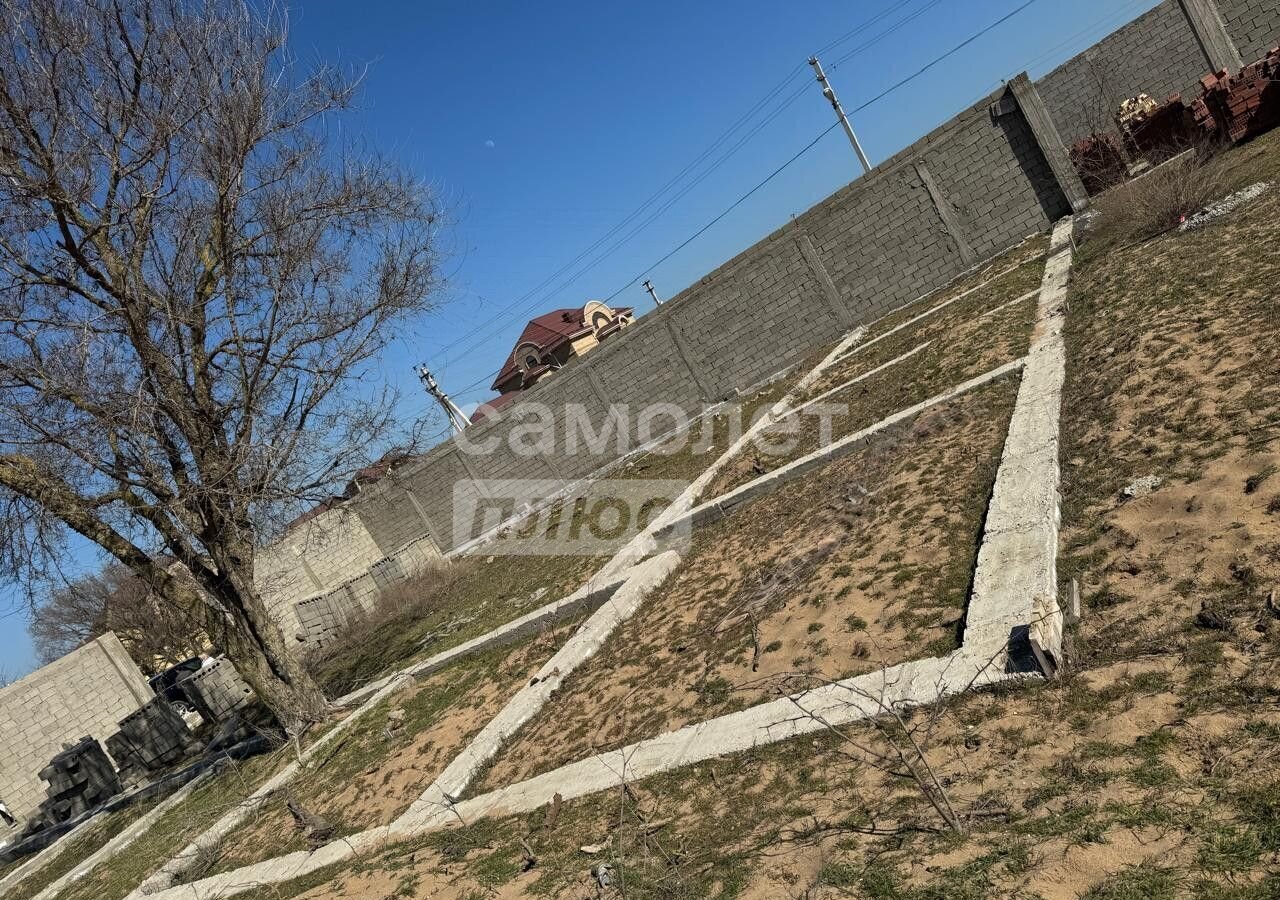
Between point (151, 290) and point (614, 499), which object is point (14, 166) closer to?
point (151, 290)

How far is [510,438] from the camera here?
1742 centimetres

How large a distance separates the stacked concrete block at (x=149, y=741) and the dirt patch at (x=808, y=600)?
1000cm

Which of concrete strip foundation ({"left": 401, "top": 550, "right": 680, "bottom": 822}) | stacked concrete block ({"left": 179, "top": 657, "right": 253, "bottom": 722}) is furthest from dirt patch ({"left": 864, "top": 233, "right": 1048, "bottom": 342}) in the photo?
stacked concrete block ({"left": 179, "top": 657, "right": 253, "bottom": 722})

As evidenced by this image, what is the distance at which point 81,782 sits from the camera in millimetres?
12320

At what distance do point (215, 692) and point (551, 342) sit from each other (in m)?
22.3

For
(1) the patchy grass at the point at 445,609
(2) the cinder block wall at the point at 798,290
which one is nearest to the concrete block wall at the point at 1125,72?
(2) the cinder block wall at the point at 798,290

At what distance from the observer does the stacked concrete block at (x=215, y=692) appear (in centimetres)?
1379

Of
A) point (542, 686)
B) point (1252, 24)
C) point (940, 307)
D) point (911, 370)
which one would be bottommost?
point (542, 686)

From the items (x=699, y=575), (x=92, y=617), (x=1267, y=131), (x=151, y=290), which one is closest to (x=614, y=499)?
(x=699, y=575)

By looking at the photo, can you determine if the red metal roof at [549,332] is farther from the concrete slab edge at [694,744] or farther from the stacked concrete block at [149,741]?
the concrete slab edge at [694,744]

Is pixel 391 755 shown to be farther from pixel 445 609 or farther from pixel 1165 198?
pixel 1165 198

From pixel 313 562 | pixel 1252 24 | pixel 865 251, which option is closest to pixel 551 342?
pixel 313 562

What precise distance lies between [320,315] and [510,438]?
7714 mm

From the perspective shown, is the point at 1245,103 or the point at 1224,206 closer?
the point at 1224,206
